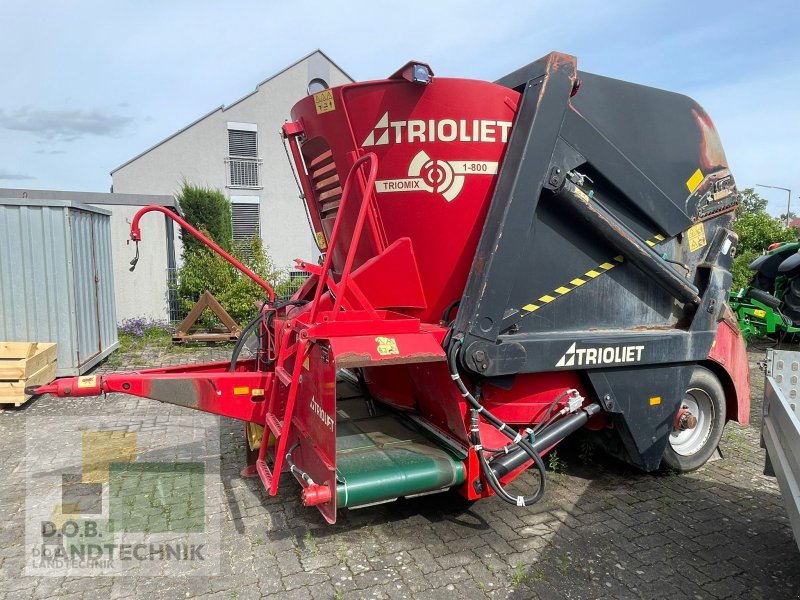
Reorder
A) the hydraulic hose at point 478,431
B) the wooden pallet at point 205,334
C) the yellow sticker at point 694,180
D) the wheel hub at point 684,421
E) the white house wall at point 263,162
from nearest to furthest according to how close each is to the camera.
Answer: the hydraulic hose at point 478,431 → the yellow sticker at point 694,180 → the wheel hub at point 684,421 → the wooden pallet at point 205,334 → the white house wall at point 263,162

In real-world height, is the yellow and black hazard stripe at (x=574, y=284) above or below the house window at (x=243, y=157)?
below

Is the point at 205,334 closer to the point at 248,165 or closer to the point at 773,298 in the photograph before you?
the point at 248,165

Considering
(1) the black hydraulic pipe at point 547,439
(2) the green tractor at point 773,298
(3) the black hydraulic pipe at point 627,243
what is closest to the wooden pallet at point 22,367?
(1) the black hydraulic pipe at point 547,439

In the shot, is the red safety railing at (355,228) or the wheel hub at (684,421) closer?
the red safety railing at (355,228)

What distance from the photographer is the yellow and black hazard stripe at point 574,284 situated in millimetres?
3438

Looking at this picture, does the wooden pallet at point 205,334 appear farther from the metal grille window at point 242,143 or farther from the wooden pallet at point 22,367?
the metal grille window at point 242,143

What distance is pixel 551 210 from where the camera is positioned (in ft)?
11.2

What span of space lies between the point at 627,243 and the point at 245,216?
1595cm

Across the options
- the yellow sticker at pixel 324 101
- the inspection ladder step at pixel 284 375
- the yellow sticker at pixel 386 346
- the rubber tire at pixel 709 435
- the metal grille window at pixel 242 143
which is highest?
the metal grille window at pixel 242 143

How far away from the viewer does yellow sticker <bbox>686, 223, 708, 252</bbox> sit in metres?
3.87

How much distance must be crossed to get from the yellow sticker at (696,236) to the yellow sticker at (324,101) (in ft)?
8.15

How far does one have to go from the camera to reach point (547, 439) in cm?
343

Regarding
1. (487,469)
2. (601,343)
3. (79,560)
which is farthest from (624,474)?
(79,560)

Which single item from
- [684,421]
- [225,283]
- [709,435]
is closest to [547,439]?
[684,421]
